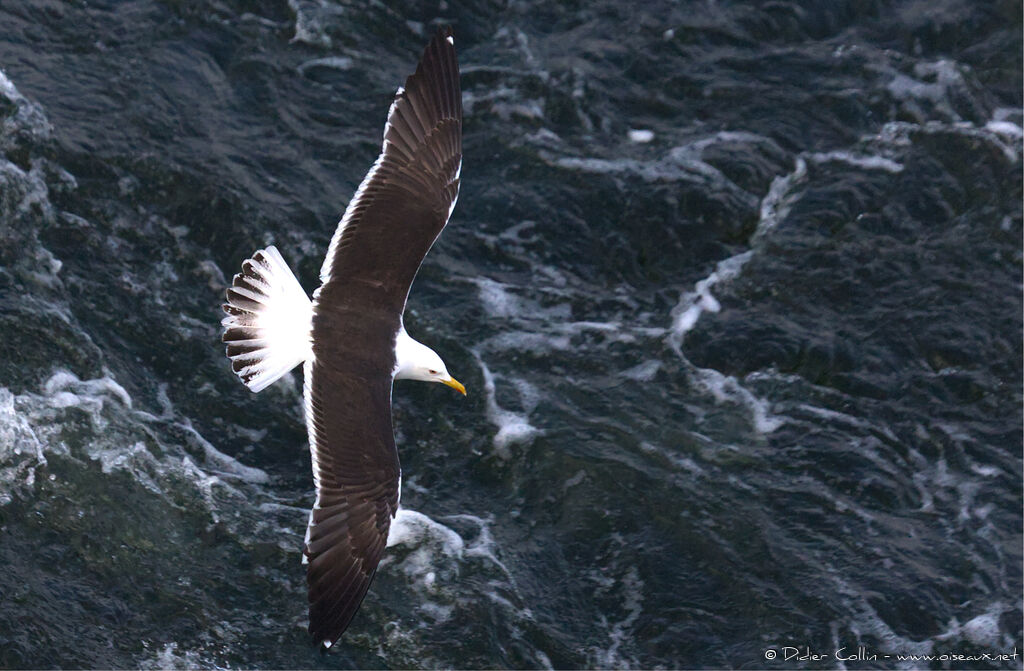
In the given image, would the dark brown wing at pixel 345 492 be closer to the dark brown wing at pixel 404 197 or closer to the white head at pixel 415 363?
the white head at pixel 415 363

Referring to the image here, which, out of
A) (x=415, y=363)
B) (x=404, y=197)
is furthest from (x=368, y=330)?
(x=404, y=197)

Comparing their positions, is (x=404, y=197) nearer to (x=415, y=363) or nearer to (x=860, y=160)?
(x=415, y=363)

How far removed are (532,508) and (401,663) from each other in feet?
4.04

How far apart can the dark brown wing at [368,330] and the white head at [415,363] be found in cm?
5

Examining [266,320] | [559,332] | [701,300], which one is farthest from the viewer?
[701,300]

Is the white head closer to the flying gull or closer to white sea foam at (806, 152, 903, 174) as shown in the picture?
the flying gull

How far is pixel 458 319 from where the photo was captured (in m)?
8.06

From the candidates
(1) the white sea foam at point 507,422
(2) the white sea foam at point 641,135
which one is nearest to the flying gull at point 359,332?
(1) the white sea foam at point 507,422

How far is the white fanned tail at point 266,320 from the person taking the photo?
21.3ft

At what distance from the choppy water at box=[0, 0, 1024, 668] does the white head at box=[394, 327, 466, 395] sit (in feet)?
2.09

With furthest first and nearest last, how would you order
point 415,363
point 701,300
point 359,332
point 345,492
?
point 701,300 < point 415,363 < point 359,332 < point 345,492

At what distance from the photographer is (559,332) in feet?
26.7

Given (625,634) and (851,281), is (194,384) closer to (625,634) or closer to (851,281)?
(625,634)

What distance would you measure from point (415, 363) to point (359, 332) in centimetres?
34
